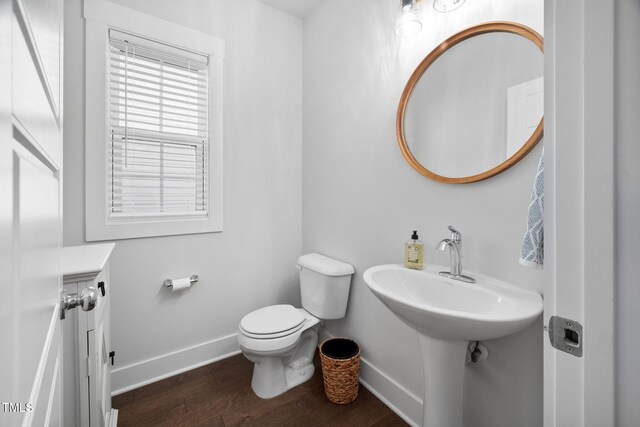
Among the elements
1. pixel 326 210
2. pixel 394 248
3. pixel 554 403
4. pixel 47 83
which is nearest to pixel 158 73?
pixel 326 210

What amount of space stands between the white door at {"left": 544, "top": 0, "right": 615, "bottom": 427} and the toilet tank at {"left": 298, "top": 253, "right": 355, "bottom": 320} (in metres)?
1.26

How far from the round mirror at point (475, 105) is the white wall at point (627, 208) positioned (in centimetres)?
59

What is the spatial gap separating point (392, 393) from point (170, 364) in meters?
1.38

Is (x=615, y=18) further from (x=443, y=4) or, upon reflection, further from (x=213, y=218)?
(x=213, y=218)

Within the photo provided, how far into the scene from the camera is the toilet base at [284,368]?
1.56 meters

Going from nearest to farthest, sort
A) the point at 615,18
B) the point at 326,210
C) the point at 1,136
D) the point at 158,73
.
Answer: the point at 1,136 < the point at 615,18 < the point at 158,73 < the point at 326,210

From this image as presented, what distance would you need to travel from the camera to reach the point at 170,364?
Answer: 5.71 feet

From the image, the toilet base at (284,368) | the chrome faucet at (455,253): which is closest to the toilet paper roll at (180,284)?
the toilet base at (284,368)

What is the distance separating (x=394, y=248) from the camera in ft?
4.83

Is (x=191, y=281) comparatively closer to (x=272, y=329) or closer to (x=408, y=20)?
(x=272, y=329)

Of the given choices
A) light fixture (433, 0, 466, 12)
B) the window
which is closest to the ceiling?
the window

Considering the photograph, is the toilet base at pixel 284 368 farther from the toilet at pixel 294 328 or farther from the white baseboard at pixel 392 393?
the white baseboard at pixel 392 393

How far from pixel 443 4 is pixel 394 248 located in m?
1.13

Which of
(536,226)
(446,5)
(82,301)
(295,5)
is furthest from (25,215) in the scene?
(295,5)
